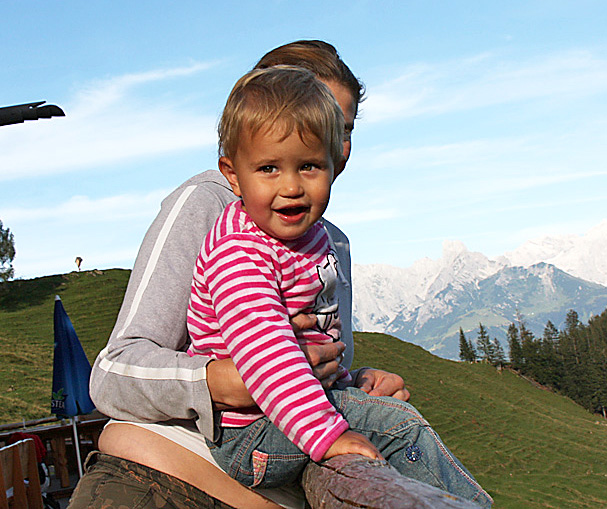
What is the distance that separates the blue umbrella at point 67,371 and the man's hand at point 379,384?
9.47 meters

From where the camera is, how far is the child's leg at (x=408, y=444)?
62.2 inches

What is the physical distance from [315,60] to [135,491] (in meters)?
1.68

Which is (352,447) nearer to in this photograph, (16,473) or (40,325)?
(16,473)

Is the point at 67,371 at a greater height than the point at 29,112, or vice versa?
the point at 29,112

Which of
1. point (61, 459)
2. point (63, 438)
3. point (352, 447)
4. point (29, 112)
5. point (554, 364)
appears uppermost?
point (29, 112)

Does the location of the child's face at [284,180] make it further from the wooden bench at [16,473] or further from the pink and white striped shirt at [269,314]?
the wooden bench at [16,473]

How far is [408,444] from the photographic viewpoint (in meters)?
1.61

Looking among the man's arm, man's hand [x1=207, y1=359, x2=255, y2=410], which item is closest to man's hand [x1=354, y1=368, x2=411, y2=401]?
the man's arm

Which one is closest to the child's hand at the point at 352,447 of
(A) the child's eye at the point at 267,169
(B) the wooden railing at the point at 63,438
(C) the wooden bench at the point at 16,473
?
(A) the child's eye at the point at 267,169

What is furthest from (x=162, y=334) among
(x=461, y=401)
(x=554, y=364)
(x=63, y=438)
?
(x=554, y=364)

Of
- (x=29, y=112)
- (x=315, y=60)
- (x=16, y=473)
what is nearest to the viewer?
(x=315, y=60)

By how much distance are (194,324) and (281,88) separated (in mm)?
676

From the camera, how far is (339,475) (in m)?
1.10

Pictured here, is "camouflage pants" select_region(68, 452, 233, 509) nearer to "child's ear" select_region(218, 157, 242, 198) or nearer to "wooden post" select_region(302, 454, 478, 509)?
"wooden post" select_region(302, 454, 478, 509)
